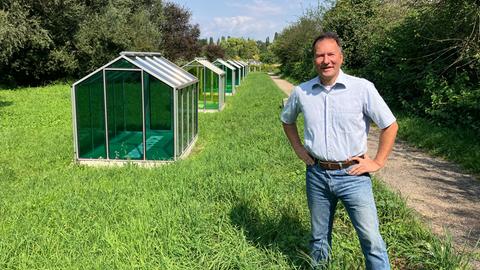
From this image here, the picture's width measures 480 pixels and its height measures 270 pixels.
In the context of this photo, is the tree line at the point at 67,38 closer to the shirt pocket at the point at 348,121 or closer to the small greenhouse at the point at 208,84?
the small greenhouse at the point at 208,84

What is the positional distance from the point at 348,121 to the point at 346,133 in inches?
3.5

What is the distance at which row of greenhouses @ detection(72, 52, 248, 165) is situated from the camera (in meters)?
9.02

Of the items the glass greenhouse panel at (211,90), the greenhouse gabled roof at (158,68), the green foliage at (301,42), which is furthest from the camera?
the green foliage at (301,42)

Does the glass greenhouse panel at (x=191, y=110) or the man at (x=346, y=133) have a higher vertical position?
the man at (x=346, y=133)

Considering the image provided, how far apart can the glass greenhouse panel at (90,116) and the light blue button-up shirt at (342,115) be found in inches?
269

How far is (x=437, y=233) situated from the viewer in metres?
4.82

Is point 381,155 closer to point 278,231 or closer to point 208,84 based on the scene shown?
point 278,231

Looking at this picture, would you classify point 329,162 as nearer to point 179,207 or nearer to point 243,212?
point 243,212

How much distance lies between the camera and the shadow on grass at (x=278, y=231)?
4090 mm

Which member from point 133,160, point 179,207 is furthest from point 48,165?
point 179,207

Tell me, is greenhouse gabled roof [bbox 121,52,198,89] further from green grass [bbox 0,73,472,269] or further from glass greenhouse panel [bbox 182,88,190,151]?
green grass [bbox 0,73,472,269]

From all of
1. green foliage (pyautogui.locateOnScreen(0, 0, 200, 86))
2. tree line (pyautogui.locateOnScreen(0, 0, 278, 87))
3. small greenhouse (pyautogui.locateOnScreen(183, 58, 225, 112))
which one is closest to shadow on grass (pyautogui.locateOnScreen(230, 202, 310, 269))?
small greenhouse (pyautogui.locateOnScreen(183, 58, 225, 112))

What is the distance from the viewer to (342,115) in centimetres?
307

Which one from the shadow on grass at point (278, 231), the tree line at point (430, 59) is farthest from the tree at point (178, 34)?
the shadow on grass at point (278, 231)
